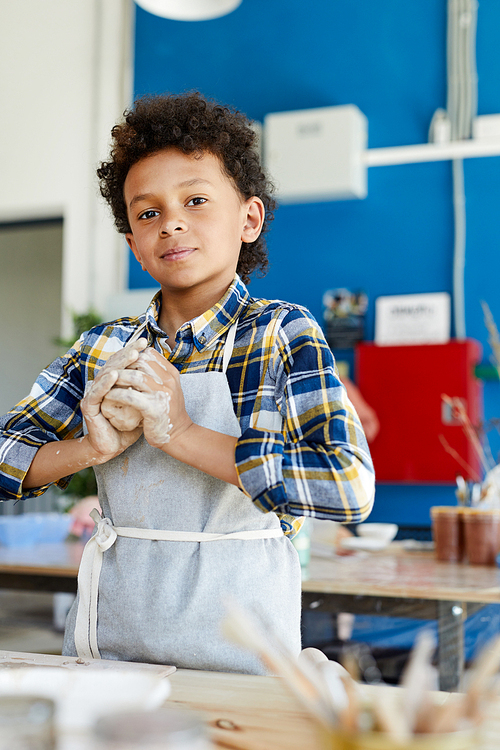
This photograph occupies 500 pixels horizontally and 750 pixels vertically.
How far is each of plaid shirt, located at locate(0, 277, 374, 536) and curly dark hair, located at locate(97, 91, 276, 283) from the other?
0.16m

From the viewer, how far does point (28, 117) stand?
438 centimetres

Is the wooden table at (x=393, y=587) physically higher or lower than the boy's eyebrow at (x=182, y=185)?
lower

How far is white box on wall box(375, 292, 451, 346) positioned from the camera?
371cm

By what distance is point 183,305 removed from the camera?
41.8 inches

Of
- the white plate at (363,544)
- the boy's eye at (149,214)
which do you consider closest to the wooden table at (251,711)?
the boy's eye at (149,214)

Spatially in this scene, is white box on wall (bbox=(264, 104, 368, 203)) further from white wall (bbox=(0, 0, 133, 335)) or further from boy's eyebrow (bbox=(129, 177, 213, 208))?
boy's eyebrow (bbox=(129, 177, 213, 208))

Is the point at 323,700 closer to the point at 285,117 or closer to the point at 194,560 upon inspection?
the point at 194,560

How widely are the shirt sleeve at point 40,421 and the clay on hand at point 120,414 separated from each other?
0.55 feet

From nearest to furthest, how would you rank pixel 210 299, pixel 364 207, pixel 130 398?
pixel 130 398 < pixel 210 299 < pixel 364 207

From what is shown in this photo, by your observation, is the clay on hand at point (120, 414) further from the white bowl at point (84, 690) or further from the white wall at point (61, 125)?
the white wall at point (61, 125)

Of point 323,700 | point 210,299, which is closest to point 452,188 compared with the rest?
point 210,299

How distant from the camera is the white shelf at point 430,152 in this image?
12.1 feet

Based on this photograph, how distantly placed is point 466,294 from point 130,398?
3.11 m

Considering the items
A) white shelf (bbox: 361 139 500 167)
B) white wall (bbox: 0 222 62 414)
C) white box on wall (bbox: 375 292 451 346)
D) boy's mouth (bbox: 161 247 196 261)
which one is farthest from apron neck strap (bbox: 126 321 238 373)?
white wall (bbox: 0 222 62 414)
